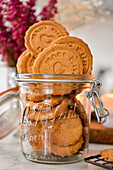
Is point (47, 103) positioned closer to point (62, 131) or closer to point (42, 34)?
point (62, 131)

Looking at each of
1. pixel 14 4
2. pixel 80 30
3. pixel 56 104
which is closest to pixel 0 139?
pixel 56 104

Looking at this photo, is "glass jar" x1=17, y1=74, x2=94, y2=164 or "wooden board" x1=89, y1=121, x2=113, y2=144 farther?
"wooden board" x1=89, y1=121, x2=113, y2=144

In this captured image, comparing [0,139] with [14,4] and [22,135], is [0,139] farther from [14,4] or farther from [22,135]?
[14,4]

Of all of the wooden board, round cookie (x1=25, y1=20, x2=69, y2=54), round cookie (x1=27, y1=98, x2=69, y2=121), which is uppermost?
round cookie (x1=25, y1=20, x2=69, y2=54)

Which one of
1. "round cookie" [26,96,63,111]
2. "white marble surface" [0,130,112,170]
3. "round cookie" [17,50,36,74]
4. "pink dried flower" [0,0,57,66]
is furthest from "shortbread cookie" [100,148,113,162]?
"pink dried flower" [0,0,57,66]

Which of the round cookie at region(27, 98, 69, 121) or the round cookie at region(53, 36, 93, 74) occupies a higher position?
the round cookie at region(53, 36, 93, 74)

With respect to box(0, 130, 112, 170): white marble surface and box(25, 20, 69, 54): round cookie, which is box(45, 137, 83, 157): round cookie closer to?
box(0, 130, 112, 170): white marble surface

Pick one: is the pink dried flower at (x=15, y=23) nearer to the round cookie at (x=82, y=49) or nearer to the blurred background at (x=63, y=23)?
the blurred background at (x=63, y=23)

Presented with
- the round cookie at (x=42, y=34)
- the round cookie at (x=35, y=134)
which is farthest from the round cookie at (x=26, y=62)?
the round cookie at (x=35, y=134)
